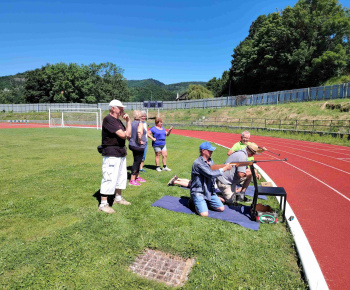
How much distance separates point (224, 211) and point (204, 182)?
77 cm

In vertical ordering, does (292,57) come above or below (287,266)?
above

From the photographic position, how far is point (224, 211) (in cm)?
489

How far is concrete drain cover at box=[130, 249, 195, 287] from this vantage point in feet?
9.50

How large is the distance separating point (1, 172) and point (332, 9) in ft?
192

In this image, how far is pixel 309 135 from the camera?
20469mm

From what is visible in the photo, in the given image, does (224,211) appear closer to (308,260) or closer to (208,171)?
(208,171)

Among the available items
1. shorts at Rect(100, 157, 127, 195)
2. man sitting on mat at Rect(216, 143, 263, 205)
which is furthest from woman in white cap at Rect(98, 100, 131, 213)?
man sitting on mat at Rect(216, 143, 263, 205)

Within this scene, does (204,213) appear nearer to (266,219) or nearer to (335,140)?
(266,219)

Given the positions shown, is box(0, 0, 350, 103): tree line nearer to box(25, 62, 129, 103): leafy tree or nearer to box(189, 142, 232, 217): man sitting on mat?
box(25, 62, 129, 103): leafy tree

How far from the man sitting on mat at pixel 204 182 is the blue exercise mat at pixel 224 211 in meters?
0.16

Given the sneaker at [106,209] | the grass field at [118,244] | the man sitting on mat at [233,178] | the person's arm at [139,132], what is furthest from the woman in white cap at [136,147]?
the man sitting on mat at [233,178]

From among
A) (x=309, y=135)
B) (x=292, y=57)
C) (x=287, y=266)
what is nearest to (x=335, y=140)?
(x=309, y=135)

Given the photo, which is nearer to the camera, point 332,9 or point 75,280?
point 75,280

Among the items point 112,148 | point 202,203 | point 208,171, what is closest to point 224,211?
point 202,203
